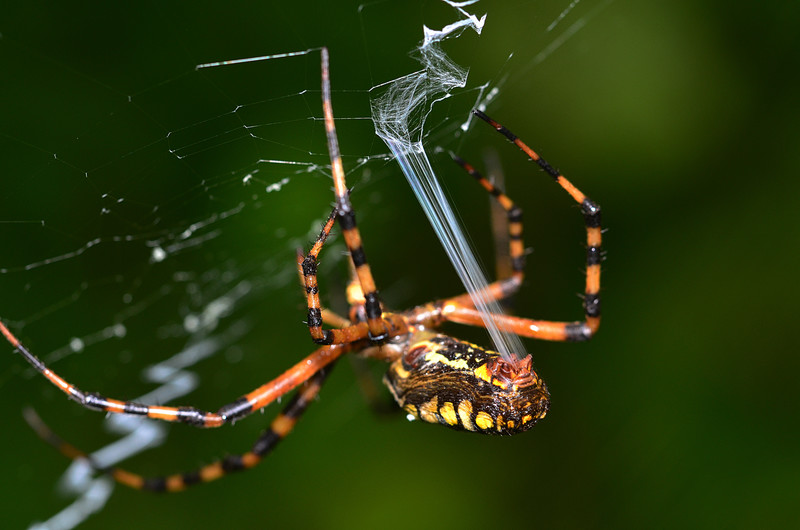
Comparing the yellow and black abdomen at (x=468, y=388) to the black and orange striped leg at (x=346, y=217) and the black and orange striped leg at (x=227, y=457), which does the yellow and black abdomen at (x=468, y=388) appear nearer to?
the black and orange striped leg at (x=346, y=217)

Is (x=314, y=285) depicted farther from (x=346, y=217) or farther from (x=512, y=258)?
(x=512, y=258)

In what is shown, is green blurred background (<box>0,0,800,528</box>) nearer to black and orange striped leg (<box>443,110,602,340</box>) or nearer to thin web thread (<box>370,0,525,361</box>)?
thin web thread (<box>370,0,525,361</box>)

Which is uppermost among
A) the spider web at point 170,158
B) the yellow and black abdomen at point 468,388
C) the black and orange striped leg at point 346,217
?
the spider web at point 170,158

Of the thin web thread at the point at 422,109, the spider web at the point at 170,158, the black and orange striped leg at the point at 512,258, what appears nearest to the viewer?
the thin web thread at the point at 422,109

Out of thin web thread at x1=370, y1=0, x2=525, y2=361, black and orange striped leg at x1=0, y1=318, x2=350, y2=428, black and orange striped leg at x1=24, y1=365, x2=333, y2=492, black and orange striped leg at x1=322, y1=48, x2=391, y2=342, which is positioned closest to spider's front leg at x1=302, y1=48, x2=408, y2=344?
black and orange striped leg at x1=322, y1=48, x2=391, y2=342

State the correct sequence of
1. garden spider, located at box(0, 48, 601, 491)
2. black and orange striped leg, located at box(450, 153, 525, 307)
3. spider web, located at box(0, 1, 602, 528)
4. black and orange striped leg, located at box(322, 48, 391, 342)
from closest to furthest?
1. black and orange striped leg, located at box(322, 48, 391, 342)
2. garden spider, located at box(0, 48, 601, 491)
3. spider web, located at box(0, 1, 602, 528)
4. black and orange striped leg, located at box(450, 153, 525, 307)

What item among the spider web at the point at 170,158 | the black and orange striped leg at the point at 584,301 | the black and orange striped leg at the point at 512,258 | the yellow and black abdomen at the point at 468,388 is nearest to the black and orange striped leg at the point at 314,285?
the yellow and black abdomen at the point at 468,388
